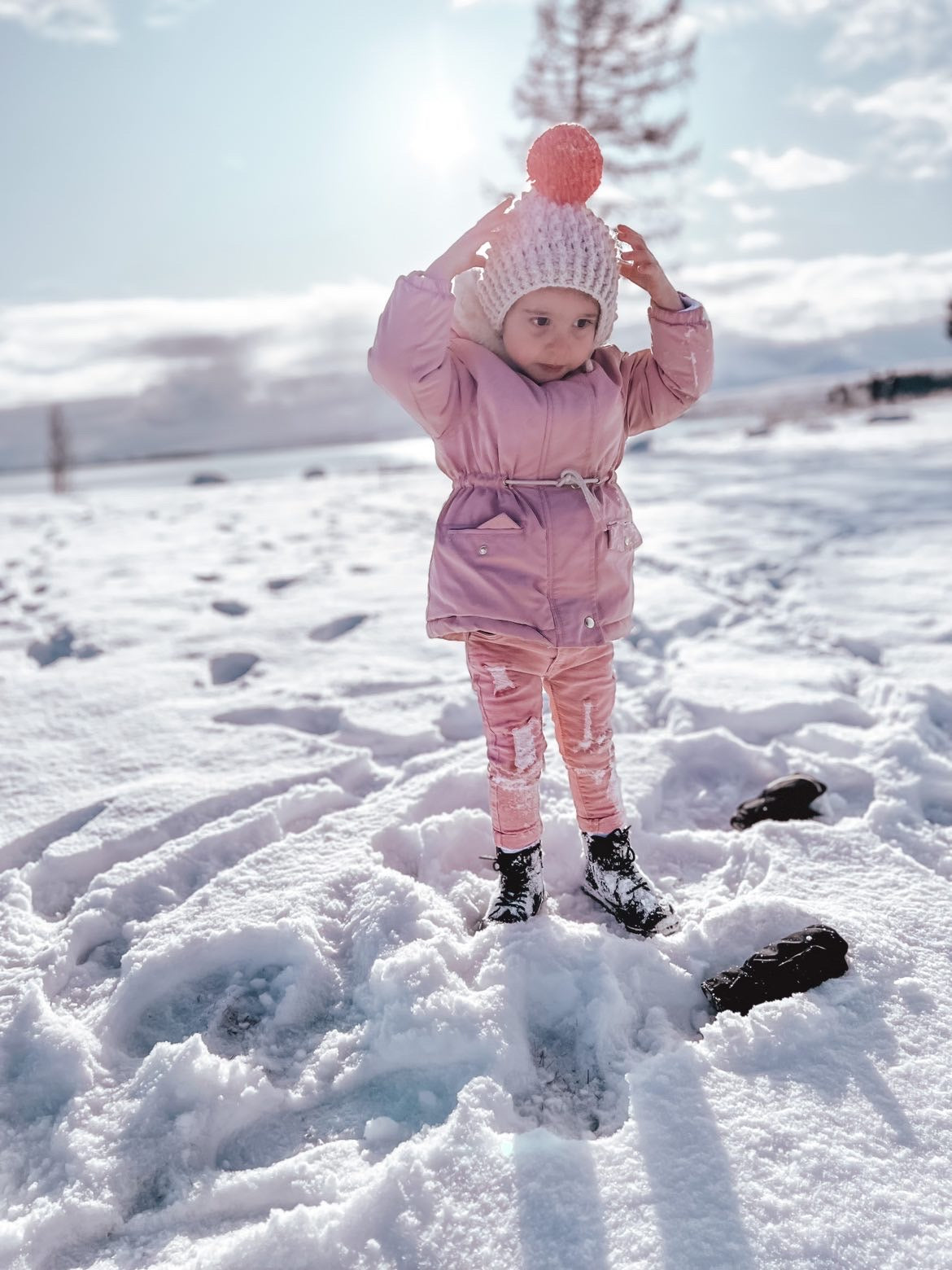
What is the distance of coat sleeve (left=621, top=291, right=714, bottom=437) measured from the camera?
1977mm

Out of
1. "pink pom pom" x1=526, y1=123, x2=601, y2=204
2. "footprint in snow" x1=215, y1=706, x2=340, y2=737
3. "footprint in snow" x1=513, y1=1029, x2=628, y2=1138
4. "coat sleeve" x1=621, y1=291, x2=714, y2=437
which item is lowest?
"footprint in snow" x1=513, y1=1029, x2=628, y2=1138

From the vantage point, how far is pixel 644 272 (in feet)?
6.35

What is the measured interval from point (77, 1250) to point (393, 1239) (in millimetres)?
480

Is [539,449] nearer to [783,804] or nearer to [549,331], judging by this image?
Answer: [549,331]

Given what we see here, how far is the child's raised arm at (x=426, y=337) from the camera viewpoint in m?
1.73

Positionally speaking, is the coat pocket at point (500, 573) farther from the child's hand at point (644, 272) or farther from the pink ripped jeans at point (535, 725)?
the child's hand at point (644, 272)

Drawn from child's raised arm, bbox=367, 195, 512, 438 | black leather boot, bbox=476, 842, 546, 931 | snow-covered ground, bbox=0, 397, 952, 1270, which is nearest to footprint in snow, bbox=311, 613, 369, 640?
snow-covered ground, bbox=0, 397, 952, 1270

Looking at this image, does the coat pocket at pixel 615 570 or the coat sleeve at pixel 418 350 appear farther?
the coat pocket at pixel 615 570

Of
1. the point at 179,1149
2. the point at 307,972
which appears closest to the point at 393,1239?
the point at 179,1149

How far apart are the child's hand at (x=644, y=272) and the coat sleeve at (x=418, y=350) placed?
464 millimetres

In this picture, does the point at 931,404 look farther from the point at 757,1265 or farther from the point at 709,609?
the point at 757,1265

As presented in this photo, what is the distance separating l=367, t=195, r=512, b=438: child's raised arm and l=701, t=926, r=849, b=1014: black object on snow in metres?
1.33

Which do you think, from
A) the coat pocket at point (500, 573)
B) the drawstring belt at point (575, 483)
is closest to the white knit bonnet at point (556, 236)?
the drawstring belt at point (575, 483)

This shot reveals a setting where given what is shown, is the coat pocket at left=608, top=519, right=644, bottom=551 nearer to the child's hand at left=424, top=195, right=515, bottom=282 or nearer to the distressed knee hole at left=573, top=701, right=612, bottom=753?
the distressed knee hole at left=573, top=701, right=612, bottom=753
